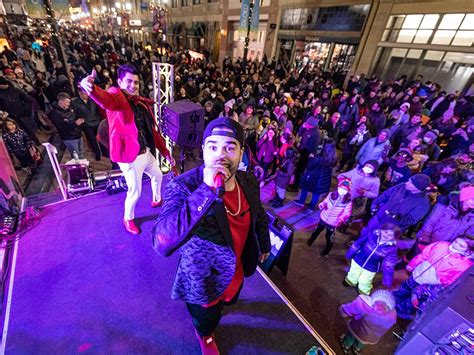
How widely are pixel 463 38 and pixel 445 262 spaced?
1430cm

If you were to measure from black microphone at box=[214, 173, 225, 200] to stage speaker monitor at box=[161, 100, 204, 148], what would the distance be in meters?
2.79

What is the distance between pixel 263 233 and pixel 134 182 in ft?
6.82

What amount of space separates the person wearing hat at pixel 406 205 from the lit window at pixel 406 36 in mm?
14182

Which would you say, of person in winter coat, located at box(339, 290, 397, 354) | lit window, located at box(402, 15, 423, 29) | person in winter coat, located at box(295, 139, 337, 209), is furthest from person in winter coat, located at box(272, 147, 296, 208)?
lit window, located at box(402, 15, 423, 29)

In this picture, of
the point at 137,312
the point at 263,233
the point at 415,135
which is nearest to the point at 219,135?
the point at 263,233

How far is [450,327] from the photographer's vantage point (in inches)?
→ 53.8

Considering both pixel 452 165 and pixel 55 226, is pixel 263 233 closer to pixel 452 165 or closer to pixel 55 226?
pixel 55 226

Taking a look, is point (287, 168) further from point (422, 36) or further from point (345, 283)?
point (422, 36)

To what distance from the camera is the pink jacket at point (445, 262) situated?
2695mm

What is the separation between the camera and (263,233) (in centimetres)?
202

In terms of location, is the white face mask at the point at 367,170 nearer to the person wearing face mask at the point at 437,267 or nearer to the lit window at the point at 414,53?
the person wearing face mask at the point at 437,267

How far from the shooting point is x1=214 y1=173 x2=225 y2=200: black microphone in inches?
48.1

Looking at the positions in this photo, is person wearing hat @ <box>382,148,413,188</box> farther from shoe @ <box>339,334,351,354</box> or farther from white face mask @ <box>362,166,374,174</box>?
shoe @ <box>339,334,351,354</box>

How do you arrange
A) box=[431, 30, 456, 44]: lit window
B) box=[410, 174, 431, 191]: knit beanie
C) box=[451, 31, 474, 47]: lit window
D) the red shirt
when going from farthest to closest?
box=[431, 30, 456, 44]: lit window, box=[451, 31, 474, 47]: lit window, box=[410, 174, 431, 191]: knit beanie, the red shirt
